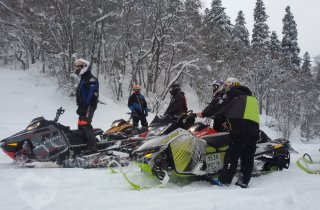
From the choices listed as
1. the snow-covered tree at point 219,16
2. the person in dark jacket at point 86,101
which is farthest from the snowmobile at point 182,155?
the snow-covered tree at point 219,16

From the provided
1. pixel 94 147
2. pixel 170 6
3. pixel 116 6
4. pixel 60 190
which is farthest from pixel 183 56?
pixel 60 190

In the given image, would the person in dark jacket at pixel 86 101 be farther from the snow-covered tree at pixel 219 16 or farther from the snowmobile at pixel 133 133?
the snow-covered tree at pixel 219 16

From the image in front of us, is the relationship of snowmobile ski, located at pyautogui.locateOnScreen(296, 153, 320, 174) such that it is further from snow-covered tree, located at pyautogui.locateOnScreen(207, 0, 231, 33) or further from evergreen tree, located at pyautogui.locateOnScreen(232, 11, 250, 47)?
evergreen tree, located at pyautogui.locateOnScreen(232, 11, 250, 47)

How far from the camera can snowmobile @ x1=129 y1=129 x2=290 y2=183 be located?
480 cm

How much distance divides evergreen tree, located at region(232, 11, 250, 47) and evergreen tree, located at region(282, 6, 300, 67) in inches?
192

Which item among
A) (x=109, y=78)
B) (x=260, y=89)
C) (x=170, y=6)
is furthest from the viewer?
(x=260, y=89)

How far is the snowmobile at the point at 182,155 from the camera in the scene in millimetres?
4801

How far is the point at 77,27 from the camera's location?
65.8 ft

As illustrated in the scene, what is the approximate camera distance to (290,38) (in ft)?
148

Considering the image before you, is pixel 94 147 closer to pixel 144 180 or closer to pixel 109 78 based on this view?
pixel 144 180

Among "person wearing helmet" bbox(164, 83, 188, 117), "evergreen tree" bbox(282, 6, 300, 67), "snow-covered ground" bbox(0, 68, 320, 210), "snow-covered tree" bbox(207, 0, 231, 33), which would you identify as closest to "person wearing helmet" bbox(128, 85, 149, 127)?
"person wearing helmet" bbox(164, 83, 188, 117)

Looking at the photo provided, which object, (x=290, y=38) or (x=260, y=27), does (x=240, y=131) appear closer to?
(x=260, y=27)

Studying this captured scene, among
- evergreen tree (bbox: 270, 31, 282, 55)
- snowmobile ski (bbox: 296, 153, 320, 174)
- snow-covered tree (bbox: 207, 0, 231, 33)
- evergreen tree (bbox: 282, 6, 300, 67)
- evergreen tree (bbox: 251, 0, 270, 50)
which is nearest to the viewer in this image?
snowmobile ski (bbox: 296, 153, 320, 174)

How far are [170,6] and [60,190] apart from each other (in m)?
20.9
